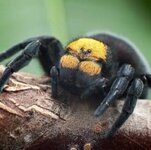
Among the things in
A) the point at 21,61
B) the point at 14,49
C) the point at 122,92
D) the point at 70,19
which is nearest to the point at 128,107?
the point at 122,92

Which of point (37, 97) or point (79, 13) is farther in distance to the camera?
point (79, 13)

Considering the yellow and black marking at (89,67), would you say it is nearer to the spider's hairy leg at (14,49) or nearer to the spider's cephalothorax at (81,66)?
the spider's cephalothorax at (81,66)

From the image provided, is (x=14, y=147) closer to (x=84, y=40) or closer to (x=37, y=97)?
(x=37, y=97)

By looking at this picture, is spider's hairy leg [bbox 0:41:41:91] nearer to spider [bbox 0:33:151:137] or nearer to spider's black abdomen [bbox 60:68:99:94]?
spider [bbox 0:33:151:137]

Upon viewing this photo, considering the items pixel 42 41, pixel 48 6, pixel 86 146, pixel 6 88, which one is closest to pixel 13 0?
pixel 48 6

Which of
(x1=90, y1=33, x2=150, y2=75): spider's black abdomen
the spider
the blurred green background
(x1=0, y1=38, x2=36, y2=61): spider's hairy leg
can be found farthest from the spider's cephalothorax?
the blurred green background

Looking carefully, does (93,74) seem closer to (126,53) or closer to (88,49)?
(88,49)
